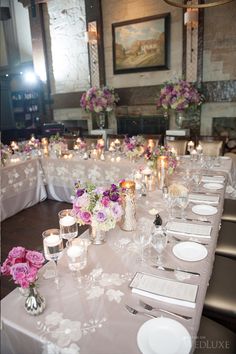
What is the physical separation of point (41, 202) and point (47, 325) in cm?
331

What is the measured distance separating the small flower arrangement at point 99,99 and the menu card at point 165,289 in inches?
215

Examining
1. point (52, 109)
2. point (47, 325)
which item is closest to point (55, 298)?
point (47, 325)

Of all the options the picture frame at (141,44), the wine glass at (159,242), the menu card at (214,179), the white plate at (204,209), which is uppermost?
the picture frame at (141,44)

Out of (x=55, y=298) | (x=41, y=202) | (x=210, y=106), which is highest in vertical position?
(x=210, y=106)

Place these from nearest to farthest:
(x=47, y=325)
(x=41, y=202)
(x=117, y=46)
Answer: (x=47, y=325) < (x=41, y=202) < (x=117, y=46)

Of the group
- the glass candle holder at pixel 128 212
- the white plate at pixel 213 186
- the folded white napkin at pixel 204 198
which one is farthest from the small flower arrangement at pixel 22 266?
the white plate at pixel 213 186

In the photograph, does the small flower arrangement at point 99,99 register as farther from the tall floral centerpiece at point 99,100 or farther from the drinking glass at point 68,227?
the drinking glass at point 68,227

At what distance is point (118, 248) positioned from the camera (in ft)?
4.89

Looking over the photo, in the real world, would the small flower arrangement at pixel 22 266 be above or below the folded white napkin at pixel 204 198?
above

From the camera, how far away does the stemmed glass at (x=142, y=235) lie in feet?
4.61

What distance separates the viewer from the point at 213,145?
388cm

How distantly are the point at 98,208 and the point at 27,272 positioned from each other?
551 mm

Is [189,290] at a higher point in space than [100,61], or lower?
lower

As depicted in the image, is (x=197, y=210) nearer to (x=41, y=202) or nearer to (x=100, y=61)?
(x=41, y=202)
